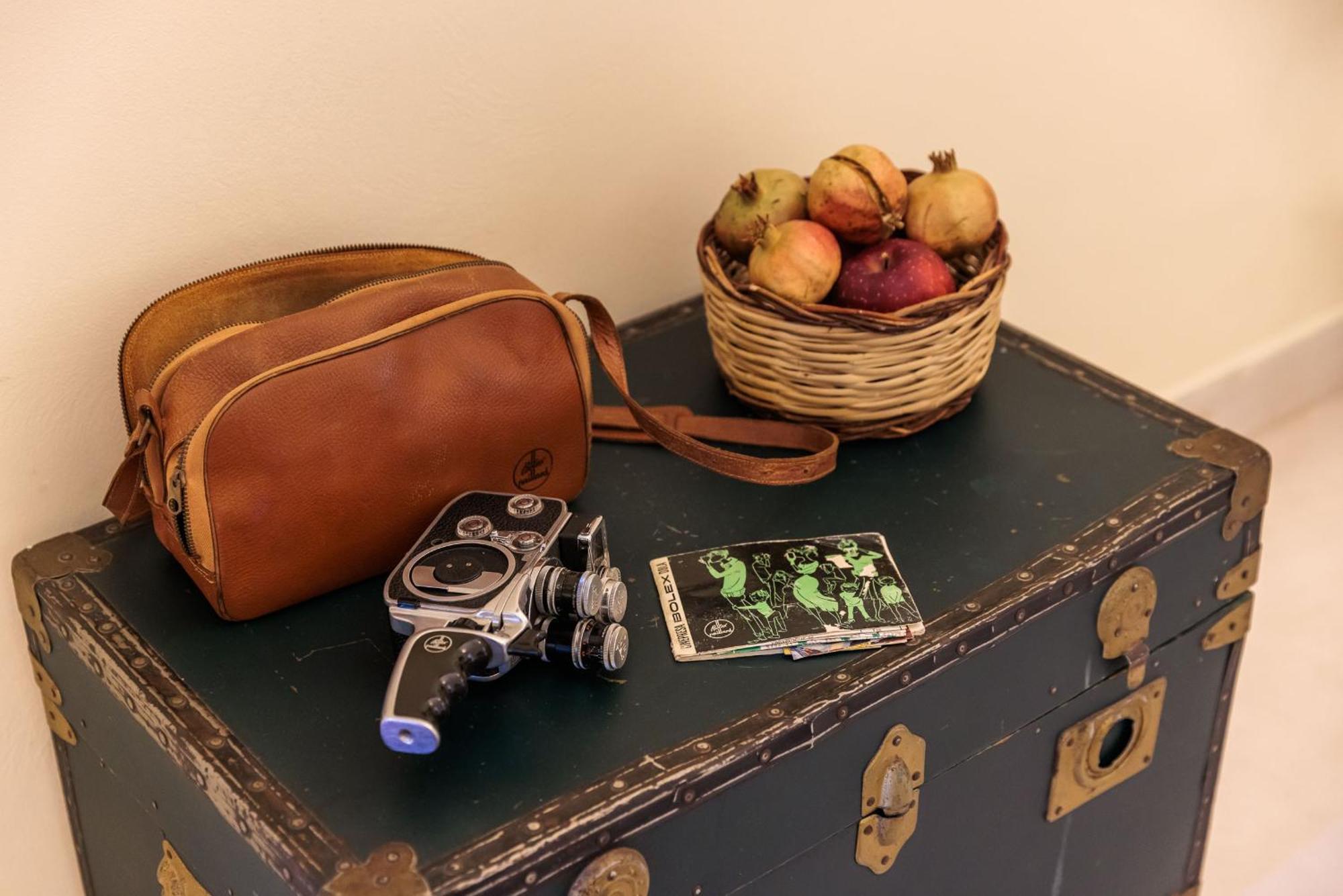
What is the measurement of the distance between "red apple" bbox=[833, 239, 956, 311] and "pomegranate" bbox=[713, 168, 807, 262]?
82 mm

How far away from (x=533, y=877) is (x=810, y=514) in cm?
40

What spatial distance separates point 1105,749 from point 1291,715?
60cm

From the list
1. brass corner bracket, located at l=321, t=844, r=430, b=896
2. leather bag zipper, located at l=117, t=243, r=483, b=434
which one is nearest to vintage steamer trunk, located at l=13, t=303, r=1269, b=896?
brass corner bracket, located at l=321, t=844, r=430, b=896

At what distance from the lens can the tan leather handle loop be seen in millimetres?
1116

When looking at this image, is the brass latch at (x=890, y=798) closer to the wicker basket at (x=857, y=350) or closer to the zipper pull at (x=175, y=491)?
the wicker basket at (x=857, y=350)

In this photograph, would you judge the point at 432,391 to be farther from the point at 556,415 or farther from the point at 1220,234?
the point at 1220,234

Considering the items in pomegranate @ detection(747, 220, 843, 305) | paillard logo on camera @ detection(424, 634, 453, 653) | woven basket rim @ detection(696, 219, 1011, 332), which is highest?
pomegranate @ detection(747, 220, 843, 305)

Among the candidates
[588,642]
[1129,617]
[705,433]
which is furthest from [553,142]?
[1129,617]

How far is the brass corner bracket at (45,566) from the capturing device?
1071 millimetres

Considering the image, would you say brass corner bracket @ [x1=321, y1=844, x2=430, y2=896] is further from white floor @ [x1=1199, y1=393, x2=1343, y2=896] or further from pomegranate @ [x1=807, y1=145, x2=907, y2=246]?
white floor @ [x1=1199, y1=393, x2=1343, y2=896]

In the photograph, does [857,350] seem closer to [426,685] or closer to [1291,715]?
[426,685]

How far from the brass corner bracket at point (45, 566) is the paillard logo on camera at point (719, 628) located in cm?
47

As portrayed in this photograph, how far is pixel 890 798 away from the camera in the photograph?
103 centimetres

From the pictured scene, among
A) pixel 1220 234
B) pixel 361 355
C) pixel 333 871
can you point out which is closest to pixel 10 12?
pixel 361 355
